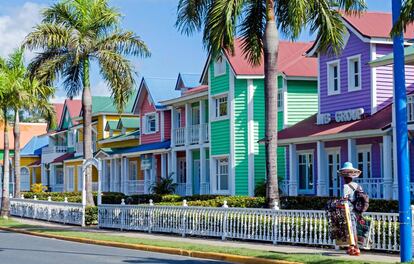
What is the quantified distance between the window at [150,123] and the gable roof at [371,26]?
18.4m

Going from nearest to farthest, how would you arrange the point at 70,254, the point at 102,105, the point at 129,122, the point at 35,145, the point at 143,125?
the point at 70,254
the point at 143,125
the point at 129,122
the point at 102,105
the point at 35,145

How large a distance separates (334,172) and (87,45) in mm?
11748

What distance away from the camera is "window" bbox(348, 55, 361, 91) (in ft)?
101

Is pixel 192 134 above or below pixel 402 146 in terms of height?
above

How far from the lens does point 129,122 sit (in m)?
54.7

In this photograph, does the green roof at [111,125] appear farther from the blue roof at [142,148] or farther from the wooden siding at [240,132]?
the wooden siding at [240,132]

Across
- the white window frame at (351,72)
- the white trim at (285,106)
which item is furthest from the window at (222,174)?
the white window frame at (351,72)

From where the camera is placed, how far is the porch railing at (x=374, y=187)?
92.8 feet

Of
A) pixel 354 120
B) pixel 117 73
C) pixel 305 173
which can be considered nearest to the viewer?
pixel 354 120

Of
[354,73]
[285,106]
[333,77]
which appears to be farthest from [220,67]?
[354,73]

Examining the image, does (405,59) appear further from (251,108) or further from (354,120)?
(251,108)

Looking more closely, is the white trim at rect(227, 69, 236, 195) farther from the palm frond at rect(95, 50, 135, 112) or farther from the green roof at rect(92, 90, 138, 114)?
the green roof at rect(92, 90, 138, 114)

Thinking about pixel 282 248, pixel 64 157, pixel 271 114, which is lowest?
pixel 282 248

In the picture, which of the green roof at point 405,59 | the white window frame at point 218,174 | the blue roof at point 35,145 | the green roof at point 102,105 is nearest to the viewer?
the green roof at point 405,59
